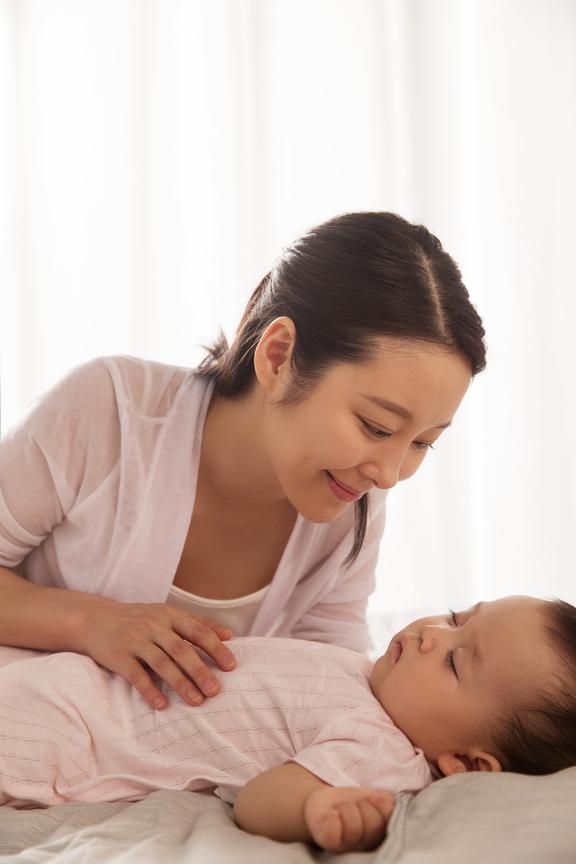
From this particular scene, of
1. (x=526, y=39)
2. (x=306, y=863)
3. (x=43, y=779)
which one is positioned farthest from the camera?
(x=526, y=39)

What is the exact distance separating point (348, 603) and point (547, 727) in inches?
25.6

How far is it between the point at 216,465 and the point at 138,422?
162 mm

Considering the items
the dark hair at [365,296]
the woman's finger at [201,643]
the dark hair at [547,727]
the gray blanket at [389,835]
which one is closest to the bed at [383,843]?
the gray blanket at [389,835]

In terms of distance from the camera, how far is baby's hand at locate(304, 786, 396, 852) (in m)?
1.00

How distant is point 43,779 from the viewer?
4.05 ft

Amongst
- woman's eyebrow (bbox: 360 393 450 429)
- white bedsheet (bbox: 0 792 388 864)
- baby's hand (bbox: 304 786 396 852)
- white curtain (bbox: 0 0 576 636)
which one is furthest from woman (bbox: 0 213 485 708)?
white curtain (bbox: 0 0 576 636)

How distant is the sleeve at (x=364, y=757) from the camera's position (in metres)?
1.14

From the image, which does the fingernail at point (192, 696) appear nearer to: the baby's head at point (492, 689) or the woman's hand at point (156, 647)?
the woman's hand at point (156, 647)

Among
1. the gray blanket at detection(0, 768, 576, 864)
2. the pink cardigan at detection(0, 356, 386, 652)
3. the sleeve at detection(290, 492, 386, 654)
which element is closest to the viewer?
the gray blanket at detection(0, 768, 576, 864)

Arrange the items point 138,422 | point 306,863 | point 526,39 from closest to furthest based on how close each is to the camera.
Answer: point 306,863, point 138,422, point 526,39

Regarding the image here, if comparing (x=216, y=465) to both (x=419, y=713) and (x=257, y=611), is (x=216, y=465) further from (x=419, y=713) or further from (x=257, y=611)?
(x=419, y=713)

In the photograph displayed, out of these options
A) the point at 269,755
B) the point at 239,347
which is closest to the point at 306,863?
the point at 269,755

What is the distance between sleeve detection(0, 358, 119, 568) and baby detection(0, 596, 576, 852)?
0.84 feet

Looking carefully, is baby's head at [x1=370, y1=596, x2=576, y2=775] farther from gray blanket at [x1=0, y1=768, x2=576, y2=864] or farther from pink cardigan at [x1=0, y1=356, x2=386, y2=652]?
pink cardigan at [x1=0, y1=356, x2=386, y2=652]
